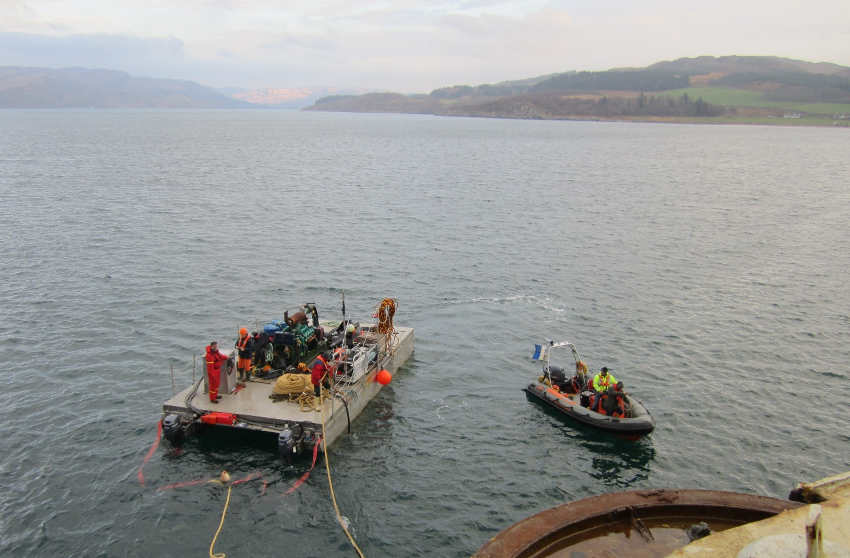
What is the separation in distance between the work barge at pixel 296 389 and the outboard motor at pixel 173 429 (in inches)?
1.0

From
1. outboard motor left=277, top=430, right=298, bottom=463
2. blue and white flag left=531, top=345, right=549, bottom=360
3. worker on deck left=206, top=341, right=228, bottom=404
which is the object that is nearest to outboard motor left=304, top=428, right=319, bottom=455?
outboard motor left=277, top=430, right=298, bottom=463

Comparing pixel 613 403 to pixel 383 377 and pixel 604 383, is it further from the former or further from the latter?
pixel 383 377

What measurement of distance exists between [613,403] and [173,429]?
42.3ft

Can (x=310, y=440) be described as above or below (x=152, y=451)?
above

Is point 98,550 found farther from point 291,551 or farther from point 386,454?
point 386,454

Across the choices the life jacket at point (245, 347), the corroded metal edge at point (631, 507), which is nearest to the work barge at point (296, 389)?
the life jacket at point (245, 347)

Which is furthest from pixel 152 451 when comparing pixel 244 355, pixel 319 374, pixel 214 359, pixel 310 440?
pixel 319 374

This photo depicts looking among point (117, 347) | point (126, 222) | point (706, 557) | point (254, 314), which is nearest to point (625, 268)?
point (254, 314)

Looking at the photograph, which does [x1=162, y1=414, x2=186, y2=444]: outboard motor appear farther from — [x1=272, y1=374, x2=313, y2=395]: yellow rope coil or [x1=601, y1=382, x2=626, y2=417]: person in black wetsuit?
[x1=601, y1=382, x2=626, y2=417]: person in black wetsuit

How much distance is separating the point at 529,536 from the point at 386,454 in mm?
8521

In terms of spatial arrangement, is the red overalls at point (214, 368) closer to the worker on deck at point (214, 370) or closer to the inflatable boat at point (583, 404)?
the worker on deck at point (214, 370)

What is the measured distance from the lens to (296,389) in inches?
692

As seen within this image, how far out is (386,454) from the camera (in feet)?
57.1

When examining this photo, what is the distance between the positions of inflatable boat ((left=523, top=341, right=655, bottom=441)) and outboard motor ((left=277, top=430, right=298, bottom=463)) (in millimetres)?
8684
